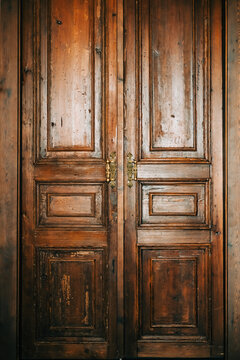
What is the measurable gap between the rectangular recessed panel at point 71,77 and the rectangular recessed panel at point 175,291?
731 millimetres

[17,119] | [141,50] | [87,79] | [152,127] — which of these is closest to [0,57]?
[17,119]

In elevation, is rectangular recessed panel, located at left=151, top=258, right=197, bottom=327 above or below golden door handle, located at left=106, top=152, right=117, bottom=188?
below

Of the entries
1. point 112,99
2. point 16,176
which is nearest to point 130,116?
point 112,99

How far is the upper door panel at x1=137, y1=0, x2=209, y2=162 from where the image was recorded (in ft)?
7.29

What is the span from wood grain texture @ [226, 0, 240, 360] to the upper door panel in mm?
149

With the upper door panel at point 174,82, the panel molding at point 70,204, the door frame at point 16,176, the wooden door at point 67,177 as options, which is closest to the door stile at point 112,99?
the wooden door at point 67,177

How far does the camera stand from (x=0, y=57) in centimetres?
215

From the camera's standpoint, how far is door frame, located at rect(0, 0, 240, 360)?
2.13 metres

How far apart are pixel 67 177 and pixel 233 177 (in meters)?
0.96

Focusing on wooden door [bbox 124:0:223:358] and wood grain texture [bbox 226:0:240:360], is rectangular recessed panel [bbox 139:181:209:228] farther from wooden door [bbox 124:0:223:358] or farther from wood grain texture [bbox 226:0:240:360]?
wood grain texture [bbox 226:0:240:360]

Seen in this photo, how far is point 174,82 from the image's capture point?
7.31ft

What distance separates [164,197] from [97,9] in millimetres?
1173

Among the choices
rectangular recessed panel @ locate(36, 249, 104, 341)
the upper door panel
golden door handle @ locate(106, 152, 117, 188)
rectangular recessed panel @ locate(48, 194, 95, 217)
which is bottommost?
rectangular recessed panel @ locate(36, 249, 104, 341)

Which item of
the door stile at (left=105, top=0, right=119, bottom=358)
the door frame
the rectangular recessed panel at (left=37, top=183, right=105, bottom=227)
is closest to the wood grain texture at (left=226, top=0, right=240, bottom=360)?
the door frame
